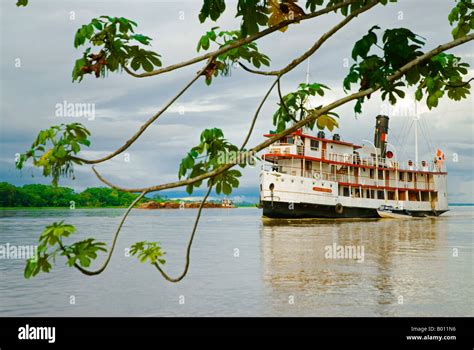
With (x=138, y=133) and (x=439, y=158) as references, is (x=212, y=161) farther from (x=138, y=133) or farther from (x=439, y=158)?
(x=439, y=158)

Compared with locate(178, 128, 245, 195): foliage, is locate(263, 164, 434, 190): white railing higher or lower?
higher

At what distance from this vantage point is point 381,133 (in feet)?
151

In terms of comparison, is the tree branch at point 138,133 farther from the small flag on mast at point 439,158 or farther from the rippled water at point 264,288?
the small flag on mast at point 439,158

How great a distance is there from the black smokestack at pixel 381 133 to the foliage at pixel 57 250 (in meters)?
45.2

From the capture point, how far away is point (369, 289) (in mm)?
9375

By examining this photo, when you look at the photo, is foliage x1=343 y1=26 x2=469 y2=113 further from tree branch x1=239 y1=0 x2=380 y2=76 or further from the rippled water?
the rippled water

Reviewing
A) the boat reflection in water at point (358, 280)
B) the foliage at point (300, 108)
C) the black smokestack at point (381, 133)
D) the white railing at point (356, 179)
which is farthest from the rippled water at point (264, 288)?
the black smokestack at point (381, 133)

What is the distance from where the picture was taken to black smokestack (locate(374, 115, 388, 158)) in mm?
45572

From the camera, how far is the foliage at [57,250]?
2.06m

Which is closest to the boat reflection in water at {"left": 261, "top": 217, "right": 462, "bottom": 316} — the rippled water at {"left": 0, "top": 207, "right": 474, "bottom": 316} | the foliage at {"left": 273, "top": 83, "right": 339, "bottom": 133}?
the rippled water at {"left": 0, "top": 207, "right": 474, "bottom": 316}

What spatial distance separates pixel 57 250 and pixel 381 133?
1818 inches

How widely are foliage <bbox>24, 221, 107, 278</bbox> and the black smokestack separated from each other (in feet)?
148
